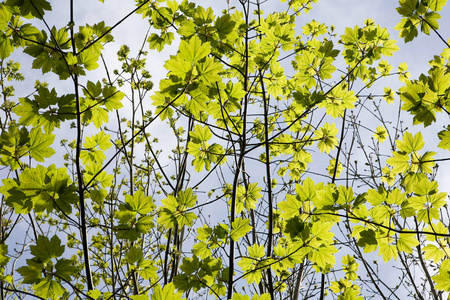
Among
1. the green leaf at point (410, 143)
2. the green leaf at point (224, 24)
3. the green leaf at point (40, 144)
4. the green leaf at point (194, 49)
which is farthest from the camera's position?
the green leaf at point (224, 24)

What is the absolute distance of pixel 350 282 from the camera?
2547 millimetres

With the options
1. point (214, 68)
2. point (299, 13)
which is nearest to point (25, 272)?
point (214, 68)

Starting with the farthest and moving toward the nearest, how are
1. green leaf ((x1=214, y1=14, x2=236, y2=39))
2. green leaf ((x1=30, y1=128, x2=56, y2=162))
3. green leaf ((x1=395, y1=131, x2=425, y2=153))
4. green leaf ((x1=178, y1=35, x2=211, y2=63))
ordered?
green leaf ((x1=214, y1=14, x2=236, y2=39))
green leaf ((x1=395, y1=131, x2=425, y2=153))
green leaf ((x1=30, y1=128, x2=56, y2=162))
green leaf ((x1=178, y1=35, x2=211, y2=63))

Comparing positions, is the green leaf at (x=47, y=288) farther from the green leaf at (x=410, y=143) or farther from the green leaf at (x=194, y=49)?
the green leaf at (x=410, y=143)

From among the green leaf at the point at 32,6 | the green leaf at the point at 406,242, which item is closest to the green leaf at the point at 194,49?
the green leaf at the point at 32,6

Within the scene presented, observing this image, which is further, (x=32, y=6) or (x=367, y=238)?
(x=367, y=238)

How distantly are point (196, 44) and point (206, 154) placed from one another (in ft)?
3.02

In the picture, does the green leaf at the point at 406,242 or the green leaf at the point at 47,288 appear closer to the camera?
the green leaf at the point at 47,288

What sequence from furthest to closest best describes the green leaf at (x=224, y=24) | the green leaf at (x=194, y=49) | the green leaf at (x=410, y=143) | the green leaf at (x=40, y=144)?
the green leaf at (x=224, y=24) < the green leaf at (x=410, y=143) < the green leaf at (x=40, y=144) < the green leaf at (x=194, y=49)

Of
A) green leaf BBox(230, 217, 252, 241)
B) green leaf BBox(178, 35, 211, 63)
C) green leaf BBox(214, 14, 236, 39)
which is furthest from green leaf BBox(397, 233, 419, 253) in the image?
green leaf BBox(214, 14, 236, 39)

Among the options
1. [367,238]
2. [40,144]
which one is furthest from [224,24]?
[367,238]

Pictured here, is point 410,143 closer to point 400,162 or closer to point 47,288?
point 400,162

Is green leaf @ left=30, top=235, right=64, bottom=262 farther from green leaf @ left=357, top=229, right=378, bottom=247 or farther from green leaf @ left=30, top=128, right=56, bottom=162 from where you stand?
green leaf @ left=357, top=229, right=378, bottom=247

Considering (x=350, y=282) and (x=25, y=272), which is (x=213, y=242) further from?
(x=350, y=282)
